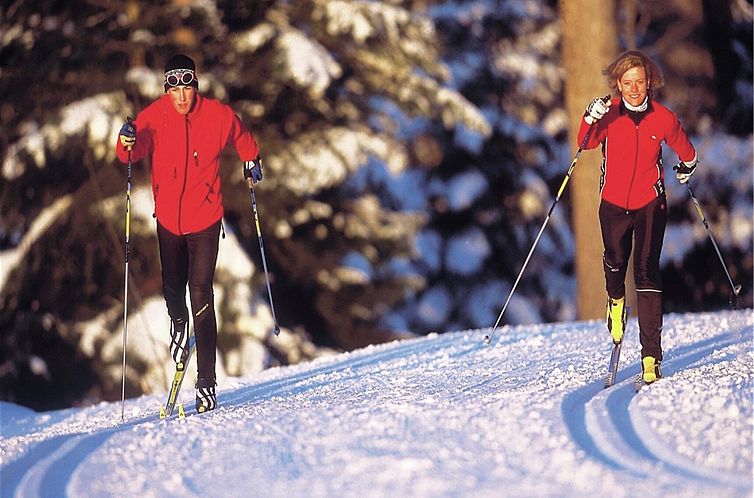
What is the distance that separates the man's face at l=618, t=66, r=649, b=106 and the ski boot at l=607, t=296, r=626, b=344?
3.83ft

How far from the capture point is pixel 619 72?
690 cm

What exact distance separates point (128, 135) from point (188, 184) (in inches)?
18.2

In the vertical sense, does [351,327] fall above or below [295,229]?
below

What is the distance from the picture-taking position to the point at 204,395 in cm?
739

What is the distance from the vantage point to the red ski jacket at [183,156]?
7203 millimetres

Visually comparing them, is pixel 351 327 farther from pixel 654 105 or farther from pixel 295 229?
pixel 654 105

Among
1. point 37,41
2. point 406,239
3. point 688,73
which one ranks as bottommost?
point 406,239

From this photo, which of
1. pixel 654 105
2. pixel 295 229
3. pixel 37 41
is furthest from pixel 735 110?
pixel 654 105

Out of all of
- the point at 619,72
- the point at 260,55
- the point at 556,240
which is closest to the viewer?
the point at 619,72

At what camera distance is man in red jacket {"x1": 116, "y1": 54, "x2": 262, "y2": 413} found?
7.19 metres

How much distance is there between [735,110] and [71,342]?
1049 centimetres

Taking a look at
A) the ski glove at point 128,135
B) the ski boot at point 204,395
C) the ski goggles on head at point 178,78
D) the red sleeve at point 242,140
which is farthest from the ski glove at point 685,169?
the ski glove at point 128,135

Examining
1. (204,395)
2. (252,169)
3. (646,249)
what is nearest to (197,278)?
(204,395)

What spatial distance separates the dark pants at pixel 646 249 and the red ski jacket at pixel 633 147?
0.20 ft
